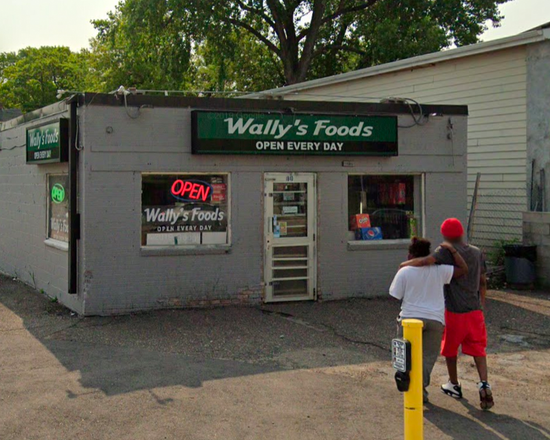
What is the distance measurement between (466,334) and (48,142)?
7745 mm

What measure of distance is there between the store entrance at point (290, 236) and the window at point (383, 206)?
0.79m

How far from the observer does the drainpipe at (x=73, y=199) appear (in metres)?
10.7

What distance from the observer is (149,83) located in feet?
136

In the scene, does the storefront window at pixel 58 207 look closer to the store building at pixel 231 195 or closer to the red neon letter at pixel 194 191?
the store building at pixel 231 195

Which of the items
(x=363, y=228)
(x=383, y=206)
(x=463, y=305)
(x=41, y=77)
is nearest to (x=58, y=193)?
(x=363, y=228)

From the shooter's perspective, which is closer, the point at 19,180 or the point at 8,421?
the point at 8,421

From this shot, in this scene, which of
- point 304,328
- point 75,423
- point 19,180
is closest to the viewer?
point 75,423

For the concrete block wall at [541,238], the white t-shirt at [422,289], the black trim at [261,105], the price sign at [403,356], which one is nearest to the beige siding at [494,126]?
the concrete block wall at [541,238]

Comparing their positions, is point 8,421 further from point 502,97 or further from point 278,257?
point 502,97

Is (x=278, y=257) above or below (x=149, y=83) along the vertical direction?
below

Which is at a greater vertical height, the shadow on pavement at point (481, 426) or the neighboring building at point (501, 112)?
the neighboring building at point (501, 112)

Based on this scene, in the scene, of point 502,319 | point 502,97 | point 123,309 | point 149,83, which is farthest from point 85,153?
point 149,83

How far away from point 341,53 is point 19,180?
23.0 metres

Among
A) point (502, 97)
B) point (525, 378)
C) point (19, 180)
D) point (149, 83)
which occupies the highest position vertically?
point (149, 83)
